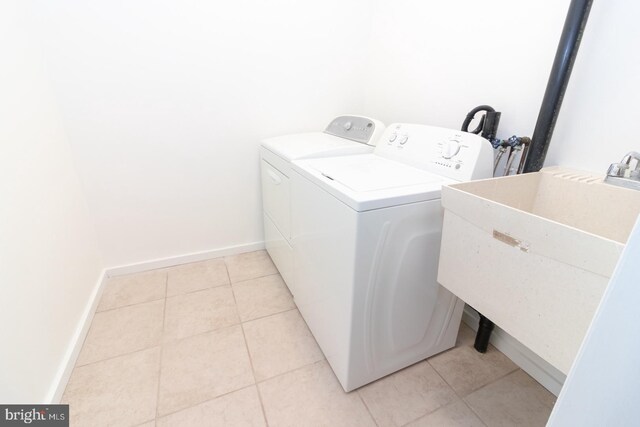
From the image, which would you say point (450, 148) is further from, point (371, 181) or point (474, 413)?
point (474, 413)

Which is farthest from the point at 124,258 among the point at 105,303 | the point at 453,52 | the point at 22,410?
the point at 453,52

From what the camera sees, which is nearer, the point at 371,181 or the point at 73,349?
the point at 371,181

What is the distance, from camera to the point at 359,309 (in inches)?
39.9

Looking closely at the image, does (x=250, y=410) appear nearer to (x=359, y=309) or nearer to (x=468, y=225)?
(x=359, y=309)

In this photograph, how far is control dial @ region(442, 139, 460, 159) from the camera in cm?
112

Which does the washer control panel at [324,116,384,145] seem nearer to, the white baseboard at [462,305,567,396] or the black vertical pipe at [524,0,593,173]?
the black vertical pipe at [524,0,593,173]

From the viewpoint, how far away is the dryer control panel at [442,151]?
3.50ft

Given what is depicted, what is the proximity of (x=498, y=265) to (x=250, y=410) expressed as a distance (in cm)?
100

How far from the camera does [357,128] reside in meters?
1.75

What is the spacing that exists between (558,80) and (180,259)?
7.07 ft

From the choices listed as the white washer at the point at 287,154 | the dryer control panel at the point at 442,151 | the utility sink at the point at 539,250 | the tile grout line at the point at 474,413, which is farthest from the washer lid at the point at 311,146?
the tile grout line at the point at 474,413

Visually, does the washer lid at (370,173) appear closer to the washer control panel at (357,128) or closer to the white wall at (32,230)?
the washer control panel at (357,128)

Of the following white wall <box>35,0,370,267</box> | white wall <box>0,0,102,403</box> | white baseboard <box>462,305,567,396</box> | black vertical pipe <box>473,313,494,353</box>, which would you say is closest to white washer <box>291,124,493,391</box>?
black vertical pipe <box>473,313,494,353</box>

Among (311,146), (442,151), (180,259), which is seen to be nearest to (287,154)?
(311,146)
